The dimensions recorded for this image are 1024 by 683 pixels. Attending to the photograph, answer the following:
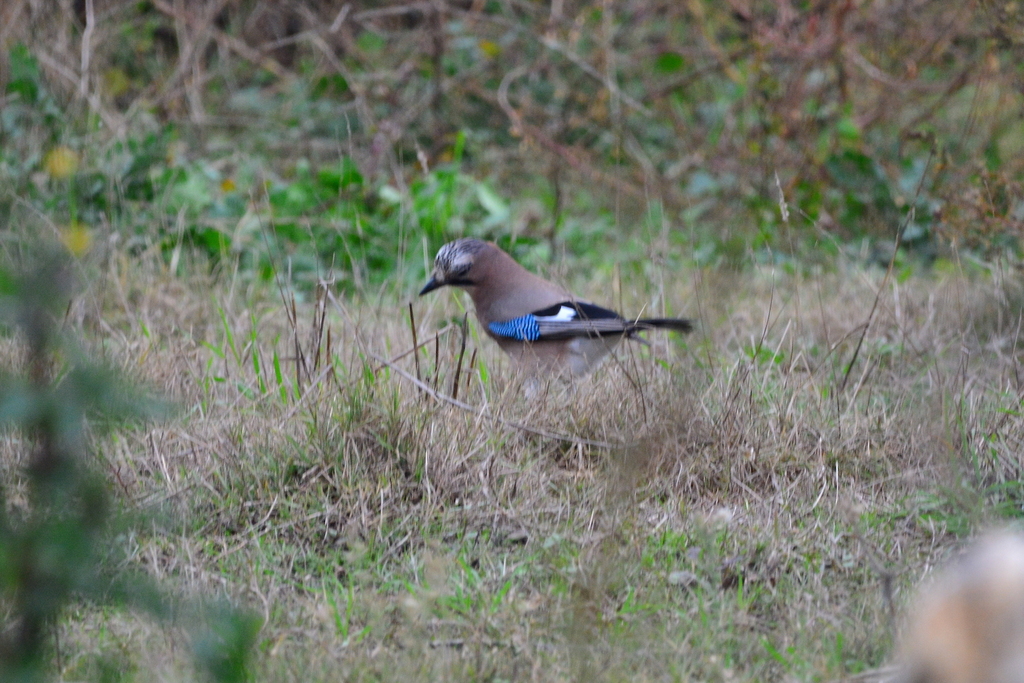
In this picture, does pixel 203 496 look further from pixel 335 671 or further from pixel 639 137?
pixel 639 137

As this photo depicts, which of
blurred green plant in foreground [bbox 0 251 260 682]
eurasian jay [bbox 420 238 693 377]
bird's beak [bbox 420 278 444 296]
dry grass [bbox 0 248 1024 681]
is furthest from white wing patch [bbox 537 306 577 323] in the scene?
blurred green plant in foreground [bbox 0 251 260 682]

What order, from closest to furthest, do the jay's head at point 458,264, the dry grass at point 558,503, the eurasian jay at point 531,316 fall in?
the dry grass at point 558,503, the eurasian jay at point 531,316, the jay's head at point 458,264

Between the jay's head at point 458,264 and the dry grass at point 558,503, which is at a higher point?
the jay's head at point 458,264

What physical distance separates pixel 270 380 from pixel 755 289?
2.67 m

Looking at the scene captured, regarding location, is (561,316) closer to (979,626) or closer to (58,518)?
(58,518)

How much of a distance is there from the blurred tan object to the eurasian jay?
2.37 meters

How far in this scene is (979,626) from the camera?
168cm

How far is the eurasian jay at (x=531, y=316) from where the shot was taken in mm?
4223

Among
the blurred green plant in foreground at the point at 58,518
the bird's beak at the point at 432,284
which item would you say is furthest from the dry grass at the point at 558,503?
the bird's beak at the point at 432,284

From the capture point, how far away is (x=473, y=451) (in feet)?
10.8

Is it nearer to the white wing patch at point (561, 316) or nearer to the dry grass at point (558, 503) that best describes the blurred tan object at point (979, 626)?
the dry grass at point (558, 503)

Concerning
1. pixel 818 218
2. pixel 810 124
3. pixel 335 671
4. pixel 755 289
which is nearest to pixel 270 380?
pixel 335 671

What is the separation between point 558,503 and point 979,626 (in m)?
1.66

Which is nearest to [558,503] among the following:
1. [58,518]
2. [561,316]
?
[561,316]
